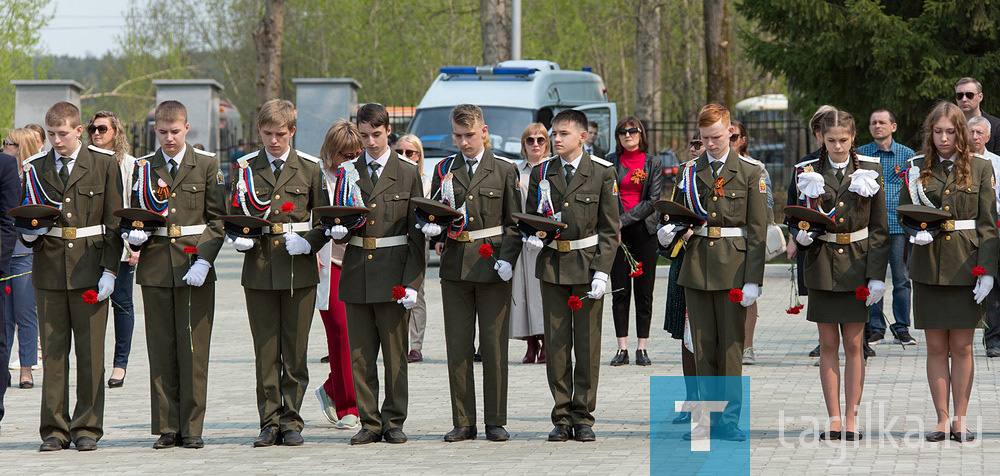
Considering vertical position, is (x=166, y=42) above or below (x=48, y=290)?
above

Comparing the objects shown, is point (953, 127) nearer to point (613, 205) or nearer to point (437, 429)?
point (613, 205)

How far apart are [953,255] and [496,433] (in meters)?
2.78

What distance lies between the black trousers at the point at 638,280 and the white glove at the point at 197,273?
4155mm

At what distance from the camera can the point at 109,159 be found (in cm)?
759

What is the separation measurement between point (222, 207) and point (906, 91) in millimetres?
13334

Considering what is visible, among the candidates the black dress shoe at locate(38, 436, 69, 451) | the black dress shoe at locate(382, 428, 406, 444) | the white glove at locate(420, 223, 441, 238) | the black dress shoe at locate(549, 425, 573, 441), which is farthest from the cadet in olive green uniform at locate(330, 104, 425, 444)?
the black dress shoe at locate(38, 436, 69, 451)

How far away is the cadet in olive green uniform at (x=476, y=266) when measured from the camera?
749 centimetres

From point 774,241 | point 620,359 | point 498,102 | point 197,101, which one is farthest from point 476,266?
point 197,101

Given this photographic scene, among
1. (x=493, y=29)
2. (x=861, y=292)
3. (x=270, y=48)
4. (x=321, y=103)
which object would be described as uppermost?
(x=493, y=29)

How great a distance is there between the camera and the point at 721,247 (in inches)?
289

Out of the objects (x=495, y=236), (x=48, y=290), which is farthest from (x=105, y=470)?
(x=495, y=236)

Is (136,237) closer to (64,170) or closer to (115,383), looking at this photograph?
(64,170)

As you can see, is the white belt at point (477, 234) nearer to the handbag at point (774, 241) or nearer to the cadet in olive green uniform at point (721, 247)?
the cadet in olive green uniform at point (721, 247)

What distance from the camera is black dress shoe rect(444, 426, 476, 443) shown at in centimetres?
754
